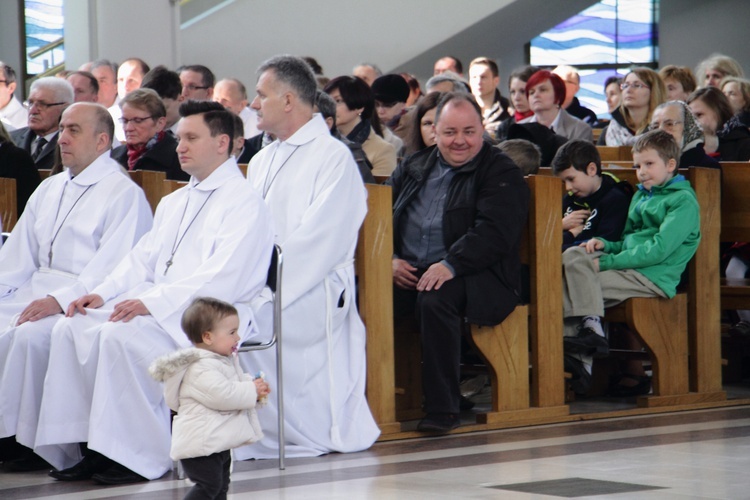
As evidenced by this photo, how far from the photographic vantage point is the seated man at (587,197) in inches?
245

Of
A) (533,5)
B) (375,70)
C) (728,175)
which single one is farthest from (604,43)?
(728,175)

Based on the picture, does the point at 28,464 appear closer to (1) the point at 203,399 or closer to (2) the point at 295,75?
(1) the point at 203,399

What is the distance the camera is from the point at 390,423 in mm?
5488

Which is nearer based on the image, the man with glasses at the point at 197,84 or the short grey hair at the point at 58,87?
the short grey hair at the point at 58,87

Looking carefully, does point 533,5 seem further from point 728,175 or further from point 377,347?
point 377,347

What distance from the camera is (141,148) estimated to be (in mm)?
6754

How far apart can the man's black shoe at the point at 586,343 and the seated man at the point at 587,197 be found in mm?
444

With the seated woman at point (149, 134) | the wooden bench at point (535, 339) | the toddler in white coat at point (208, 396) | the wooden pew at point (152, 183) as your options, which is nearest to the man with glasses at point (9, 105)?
the seated woman at point (149, 134)

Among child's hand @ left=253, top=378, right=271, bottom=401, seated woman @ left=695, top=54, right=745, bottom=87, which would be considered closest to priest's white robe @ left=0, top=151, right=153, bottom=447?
child's hand @ left=253, top=378, right=271, bottom=401

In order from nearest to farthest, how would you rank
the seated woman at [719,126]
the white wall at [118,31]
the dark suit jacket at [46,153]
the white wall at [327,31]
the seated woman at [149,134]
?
the seated woman at [149,134] < the dark suit jacket at [46,153] < the seated woman at [719,126] < the white wall at [118,31] < the white wall at [327,31]

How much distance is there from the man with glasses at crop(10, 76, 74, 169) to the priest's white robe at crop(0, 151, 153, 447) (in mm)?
1452

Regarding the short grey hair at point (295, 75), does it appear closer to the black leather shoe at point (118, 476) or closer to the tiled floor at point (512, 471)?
the tiled floor at point (512, 471)

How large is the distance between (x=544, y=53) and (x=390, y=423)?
10.5 m

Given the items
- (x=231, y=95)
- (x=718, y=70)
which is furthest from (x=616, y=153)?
(x=231, y=95)
